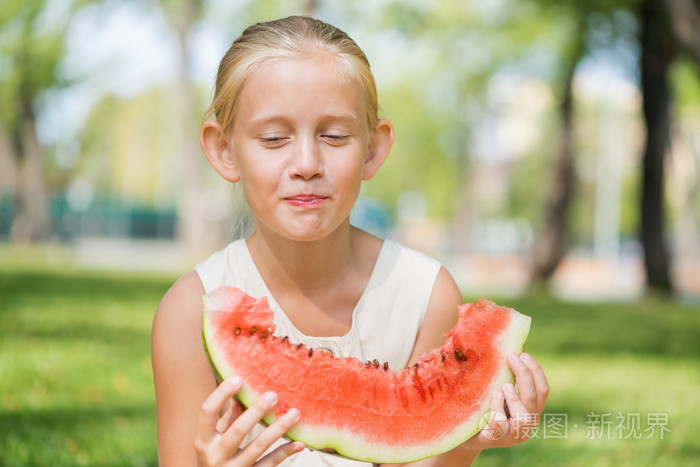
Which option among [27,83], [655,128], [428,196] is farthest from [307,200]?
[428,196]

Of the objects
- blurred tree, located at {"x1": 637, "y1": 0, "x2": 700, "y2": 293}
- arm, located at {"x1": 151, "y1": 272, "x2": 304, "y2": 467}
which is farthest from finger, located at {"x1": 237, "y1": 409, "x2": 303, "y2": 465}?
blurred tree, located at {"x1": 637, "y1": 0, "x2": 700, "y2": 293}

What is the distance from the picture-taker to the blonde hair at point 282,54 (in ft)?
6.19

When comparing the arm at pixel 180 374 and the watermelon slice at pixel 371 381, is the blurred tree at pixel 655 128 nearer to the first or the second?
the watermelon slice at pixel 371 381

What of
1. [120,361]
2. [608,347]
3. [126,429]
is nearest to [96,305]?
[120,361]

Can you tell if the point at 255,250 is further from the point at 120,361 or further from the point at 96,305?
the point at 96,305

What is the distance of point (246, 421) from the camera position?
156cm

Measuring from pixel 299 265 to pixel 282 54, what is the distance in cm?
58

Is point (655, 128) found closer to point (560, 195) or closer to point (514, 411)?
point (560, 195)

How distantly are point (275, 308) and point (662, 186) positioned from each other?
41.3ft

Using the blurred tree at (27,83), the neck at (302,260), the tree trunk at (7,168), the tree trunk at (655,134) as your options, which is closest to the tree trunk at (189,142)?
the blurred tree at (27,83)

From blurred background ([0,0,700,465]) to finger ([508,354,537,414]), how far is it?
104 centimetres

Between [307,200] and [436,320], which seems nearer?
[307,200]

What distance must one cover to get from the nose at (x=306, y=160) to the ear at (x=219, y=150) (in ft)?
0.94

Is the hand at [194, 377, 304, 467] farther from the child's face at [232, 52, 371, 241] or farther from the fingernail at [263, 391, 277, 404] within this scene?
the child's face at [232, 52, 371, 241]
